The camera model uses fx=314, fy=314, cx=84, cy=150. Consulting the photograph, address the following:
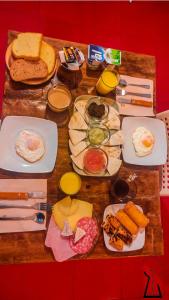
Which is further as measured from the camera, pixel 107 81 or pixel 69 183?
pixel 107 81

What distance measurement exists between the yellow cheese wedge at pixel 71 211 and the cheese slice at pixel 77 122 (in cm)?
34

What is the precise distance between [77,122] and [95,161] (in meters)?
0.21

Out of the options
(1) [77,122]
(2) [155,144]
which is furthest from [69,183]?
(2) [155,144]

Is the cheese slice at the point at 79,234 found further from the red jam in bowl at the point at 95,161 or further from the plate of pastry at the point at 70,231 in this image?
the red jam in bowl at the point at 95,161

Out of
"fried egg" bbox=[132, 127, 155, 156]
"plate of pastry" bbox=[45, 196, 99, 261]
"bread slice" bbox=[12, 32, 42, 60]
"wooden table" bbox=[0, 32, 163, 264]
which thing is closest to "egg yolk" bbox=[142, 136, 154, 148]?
"fried egg" bbox=[132, 127, 155, 156]

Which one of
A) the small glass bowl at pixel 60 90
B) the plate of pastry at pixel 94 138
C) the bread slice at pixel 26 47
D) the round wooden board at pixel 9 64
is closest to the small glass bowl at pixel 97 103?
the plate of pastry at pixel 94 138

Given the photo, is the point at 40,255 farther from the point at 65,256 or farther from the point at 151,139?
the point at 151,139

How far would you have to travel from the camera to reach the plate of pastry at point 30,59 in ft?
4.81

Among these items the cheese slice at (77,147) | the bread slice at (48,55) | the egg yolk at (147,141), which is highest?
the bread slice at (48,55)

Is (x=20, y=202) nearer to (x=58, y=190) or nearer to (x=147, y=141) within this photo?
(x=58, y=190)

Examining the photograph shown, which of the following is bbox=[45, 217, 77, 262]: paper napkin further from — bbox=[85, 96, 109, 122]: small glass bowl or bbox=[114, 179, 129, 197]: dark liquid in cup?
bbox=[85, 96, 109, 122]: small glass bowl

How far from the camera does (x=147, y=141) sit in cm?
158

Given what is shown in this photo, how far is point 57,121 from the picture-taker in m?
1.50

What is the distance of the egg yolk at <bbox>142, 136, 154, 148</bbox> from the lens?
158 centimetres
